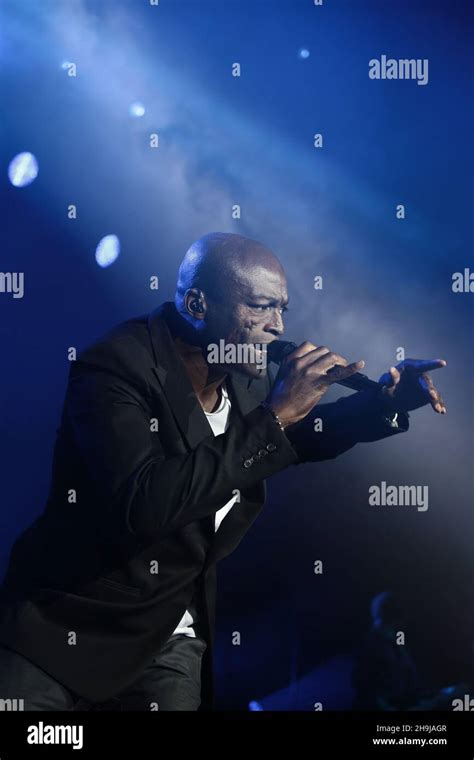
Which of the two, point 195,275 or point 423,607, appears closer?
point 195,275

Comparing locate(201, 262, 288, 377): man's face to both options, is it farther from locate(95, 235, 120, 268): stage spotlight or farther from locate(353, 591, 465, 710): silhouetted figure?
locate(353, 591, 465, 710): silhouetted figure

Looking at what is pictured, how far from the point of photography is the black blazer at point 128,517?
2.05 metres

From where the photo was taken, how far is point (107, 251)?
273cm

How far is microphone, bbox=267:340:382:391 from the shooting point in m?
2.33

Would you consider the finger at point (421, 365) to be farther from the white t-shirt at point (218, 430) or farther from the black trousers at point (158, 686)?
the black trousers at point (158, 686)

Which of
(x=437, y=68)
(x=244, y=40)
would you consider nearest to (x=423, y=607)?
(x=437, y=68)

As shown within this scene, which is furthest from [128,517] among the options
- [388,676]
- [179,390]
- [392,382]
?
[388,676]

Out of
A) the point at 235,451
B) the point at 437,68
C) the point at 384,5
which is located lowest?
the point at 235,451

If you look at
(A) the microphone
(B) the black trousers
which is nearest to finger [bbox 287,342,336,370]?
(A) the microphone

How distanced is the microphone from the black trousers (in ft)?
2.64

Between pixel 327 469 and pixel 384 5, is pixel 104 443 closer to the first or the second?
pixel 327 469

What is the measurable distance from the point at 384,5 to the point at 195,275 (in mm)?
1180

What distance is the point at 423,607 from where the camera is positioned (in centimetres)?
275

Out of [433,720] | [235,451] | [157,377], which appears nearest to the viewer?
[235,451]
